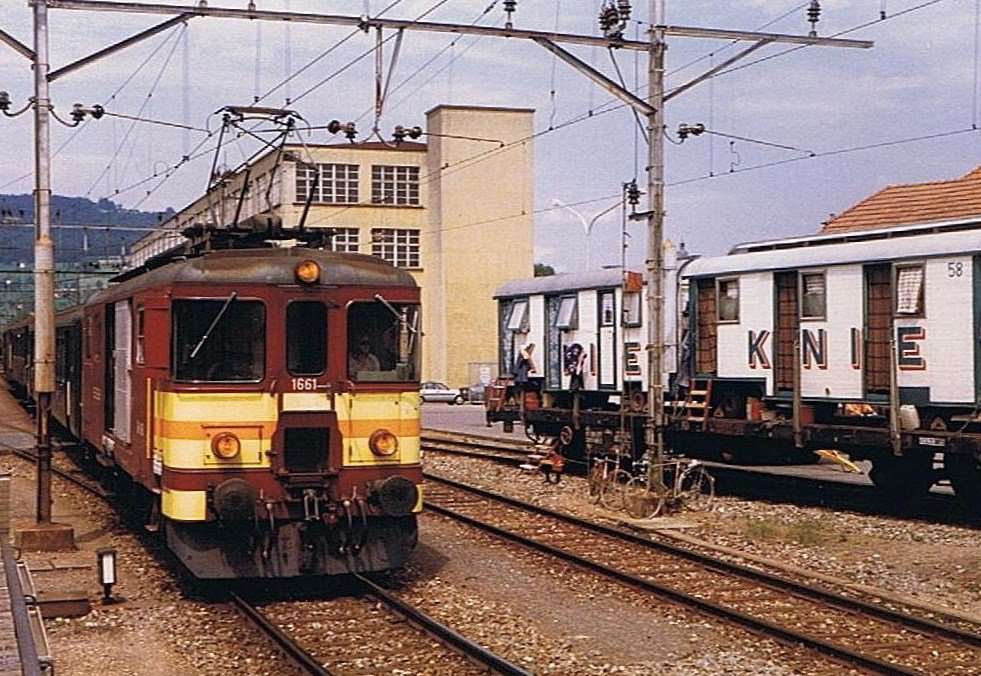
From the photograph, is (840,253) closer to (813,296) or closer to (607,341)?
(813,296)

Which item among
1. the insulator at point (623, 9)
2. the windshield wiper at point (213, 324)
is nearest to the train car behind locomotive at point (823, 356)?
the insulator at point (623, 9)

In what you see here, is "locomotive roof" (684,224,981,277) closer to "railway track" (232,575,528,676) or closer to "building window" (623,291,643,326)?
"building window" (623,291,643,326)

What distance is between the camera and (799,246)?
19.5 meters

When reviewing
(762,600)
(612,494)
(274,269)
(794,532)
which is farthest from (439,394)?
(762,600)

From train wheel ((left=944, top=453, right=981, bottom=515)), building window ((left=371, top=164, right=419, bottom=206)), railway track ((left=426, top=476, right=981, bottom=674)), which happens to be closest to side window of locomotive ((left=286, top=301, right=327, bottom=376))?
railway track ((left=426, top=476, right=981, bottom=674))

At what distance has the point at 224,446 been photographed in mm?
11438

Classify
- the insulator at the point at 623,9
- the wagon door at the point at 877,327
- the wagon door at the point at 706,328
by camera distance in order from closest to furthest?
the wagon door at the point at 877,327 → the insulator at the point at 623,9 → the wagon door at the point at 706,328

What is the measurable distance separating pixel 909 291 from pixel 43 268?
34.8 feet

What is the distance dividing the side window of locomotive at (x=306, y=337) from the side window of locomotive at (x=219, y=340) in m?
0.25

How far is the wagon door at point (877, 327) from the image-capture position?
17516 millimetres

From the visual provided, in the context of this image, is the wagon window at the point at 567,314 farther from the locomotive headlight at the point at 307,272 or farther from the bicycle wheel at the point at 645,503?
the locomotive headlight at the point at 307,272

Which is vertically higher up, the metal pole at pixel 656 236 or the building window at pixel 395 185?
the building window at pixel 395 185

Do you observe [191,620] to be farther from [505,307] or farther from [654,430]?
[505,307]

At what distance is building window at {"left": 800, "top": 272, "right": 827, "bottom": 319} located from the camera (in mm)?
18469
